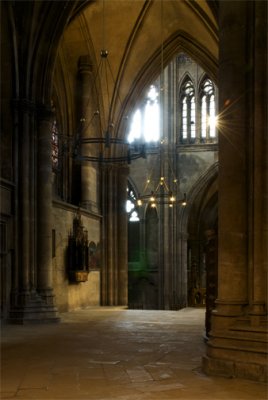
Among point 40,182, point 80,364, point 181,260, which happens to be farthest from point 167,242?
point 80,364

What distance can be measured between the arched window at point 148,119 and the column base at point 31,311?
20.6 metres

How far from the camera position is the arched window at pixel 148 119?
35.5 m

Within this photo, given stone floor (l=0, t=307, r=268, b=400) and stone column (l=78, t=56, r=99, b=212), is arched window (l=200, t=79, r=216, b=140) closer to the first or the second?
stone column (l=78, t=56, r=99, b=212)

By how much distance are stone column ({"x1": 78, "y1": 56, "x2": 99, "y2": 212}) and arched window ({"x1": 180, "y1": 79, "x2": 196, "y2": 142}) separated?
11128 mm

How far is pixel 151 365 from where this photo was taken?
8195 mm

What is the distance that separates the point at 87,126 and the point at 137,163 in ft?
39.2

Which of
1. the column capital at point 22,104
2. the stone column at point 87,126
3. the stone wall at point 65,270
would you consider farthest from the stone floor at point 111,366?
the stone column at point 87,126

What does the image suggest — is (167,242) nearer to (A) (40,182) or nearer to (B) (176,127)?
(B) (176,127)

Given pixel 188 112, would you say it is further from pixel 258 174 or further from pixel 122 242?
pixel 258 174

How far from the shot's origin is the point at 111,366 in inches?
322

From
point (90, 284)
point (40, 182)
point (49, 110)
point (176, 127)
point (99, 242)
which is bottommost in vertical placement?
point (90, 284)

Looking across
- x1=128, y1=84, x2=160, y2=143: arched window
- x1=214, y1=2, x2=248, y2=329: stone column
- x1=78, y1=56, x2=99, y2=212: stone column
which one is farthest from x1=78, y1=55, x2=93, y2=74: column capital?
x1=214, y1=2, x2=248, y2=329: stone column

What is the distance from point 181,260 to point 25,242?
61.9 ft

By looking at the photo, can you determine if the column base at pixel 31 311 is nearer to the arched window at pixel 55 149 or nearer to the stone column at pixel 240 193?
the arched window at pixel 55 149
